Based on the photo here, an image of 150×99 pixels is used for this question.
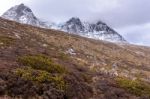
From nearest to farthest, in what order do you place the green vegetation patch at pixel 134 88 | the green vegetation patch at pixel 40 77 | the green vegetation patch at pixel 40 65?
the green vegetation patch at pixel 40 77 → the green vegetation patch at pixel 40 65 → the green vegetation patch at pixel 134 88

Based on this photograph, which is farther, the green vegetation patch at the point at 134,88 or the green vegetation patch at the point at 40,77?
the green vegetation patch at the point at 134,88

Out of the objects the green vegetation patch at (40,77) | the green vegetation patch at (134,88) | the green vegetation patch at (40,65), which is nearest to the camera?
the green vegetation patch at (40,77)

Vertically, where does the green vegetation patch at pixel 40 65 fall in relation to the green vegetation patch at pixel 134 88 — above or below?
above

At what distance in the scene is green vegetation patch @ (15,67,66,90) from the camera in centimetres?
2525

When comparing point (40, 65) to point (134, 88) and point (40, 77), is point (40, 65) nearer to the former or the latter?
point (40, 77)

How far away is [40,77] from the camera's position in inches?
1009

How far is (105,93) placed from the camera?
28797 millimetres

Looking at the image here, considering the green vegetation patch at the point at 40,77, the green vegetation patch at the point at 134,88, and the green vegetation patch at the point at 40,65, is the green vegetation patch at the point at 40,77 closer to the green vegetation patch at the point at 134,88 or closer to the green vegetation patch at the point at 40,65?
the green vegetation patch at the point at 40,65

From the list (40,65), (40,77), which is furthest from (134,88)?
(40,77)

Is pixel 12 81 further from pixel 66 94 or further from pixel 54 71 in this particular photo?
pixel 54 71

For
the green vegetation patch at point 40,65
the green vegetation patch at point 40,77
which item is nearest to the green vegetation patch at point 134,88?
the green vegetation patch at point 40,65

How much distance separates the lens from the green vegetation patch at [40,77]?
25250 mm

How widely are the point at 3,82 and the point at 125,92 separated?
1103 cm

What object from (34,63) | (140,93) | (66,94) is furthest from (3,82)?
(140,93)
